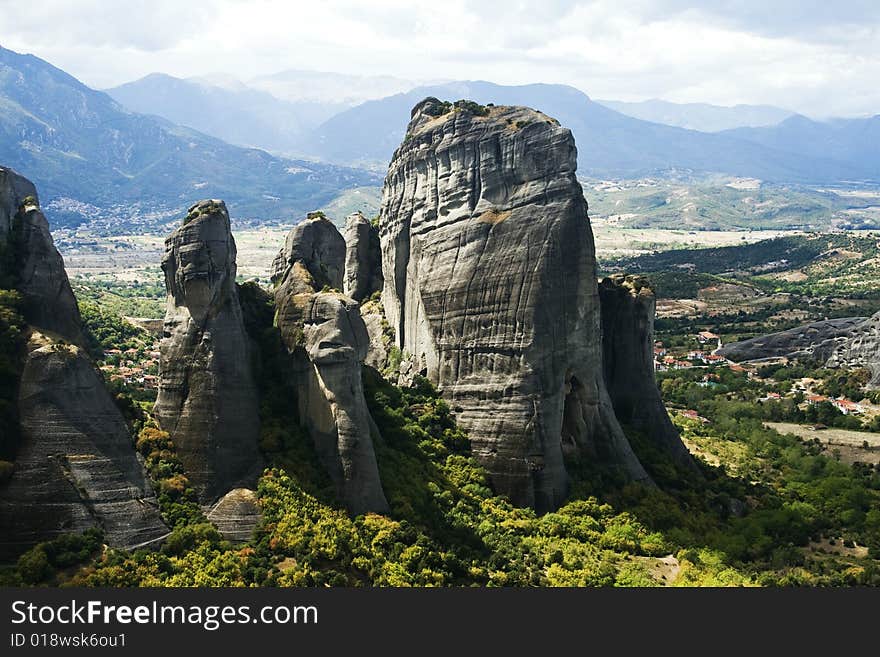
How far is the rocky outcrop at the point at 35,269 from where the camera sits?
35.0m

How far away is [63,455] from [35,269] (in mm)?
8972

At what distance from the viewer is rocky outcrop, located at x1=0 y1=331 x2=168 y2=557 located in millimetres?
30000

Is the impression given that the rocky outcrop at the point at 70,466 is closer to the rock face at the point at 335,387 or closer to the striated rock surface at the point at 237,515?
the striated rock surface at the point at 237,515

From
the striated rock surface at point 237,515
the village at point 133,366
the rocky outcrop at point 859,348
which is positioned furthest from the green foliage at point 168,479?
the rocky outcrop at point 859,348

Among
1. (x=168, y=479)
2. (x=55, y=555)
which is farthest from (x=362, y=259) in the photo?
(x=55, y=555)

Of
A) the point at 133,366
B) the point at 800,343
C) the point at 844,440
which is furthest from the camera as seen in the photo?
the point at 800,343

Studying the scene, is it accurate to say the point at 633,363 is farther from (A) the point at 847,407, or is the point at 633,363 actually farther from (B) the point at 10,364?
(A) the point at 847,407

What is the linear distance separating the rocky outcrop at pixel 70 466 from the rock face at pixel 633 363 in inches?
1160

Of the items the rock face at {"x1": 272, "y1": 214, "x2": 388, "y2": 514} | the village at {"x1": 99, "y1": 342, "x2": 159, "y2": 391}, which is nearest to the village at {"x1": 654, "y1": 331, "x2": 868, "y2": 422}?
the village at {"x1": 99, "y1": 342, "x2": 159, "y2": 391}

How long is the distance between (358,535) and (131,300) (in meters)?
134

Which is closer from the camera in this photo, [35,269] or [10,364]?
[10,364]

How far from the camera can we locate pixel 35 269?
35.7m

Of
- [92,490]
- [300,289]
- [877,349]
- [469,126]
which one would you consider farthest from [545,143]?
[877,349]

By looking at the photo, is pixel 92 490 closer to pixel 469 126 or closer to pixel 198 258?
pixel 198 258
